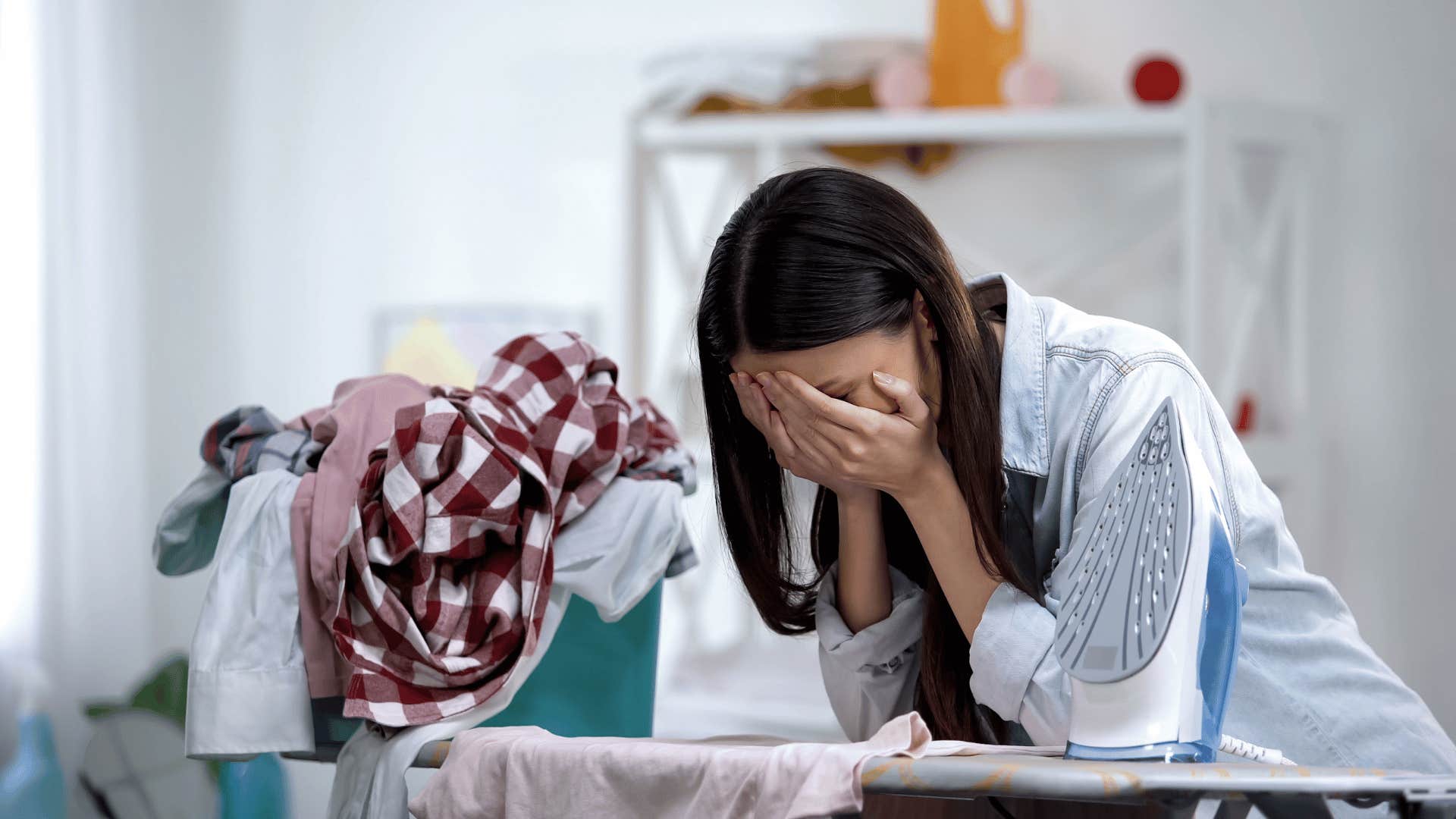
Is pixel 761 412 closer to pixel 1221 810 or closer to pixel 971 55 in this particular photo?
pixel 1221 810

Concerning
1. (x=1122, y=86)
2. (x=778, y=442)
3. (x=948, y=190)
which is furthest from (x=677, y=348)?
(x=778, y=442)

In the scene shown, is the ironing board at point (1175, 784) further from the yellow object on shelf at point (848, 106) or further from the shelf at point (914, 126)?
the yellow object on shelf at point (848, 106)

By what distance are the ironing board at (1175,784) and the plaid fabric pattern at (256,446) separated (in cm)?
57

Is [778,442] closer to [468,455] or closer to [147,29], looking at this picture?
[468,455]

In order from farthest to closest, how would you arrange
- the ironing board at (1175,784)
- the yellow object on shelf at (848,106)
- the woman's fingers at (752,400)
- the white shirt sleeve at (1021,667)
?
the yellow object on shelf at (848,106) → the woman's fingers at (752,400) → the white shirt sleeve at (1021,667) → the ironing board at (1175,784)

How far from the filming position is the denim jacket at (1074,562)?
2.64 feet

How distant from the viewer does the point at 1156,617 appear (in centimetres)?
67

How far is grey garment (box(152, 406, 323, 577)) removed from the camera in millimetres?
1030

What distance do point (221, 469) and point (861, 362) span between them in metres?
0.54

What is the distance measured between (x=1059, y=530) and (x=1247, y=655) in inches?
5.5

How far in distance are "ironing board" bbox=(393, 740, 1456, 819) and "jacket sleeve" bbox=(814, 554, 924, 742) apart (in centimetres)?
28

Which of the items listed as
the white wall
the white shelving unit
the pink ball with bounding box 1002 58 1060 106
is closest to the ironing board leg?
the white shelving unit

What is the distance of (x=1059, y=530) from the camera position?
2.89 feet

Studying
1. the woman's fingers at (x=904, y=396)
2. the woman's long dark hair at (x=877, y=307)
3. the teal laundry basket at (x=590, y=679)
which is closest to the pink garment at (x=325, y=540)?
the teal laundry basket at (x=590, y=679)
